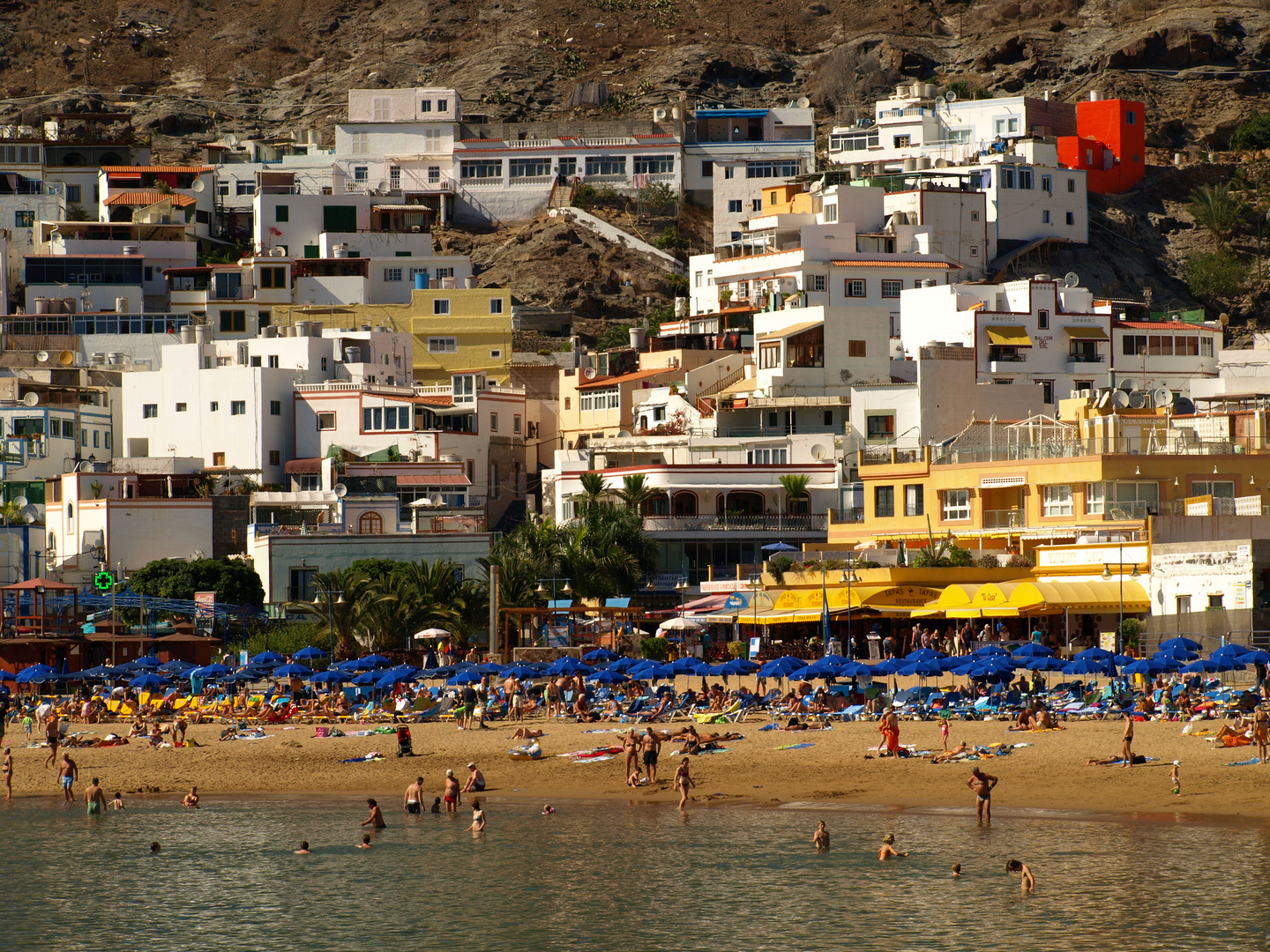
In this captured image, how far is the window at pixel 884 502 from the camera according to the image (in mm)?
64625

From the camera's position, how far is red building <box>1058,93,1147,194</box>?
103 meters

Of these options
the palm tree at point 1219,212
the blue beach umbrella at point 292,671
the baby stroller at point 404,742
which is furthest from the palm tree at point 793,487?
the palm tree at point 1219,212

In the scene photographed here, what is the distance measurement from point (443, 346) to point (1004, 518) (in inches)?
1472

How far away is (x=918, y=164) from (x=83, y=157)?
45.2 m

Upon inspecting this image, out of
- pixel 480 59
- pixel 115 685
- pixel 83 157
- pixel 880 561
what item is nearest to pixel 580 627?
pixel 880 561

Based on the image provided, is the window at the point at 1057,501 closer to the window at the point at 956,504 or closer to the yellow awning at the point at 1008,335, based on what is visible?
the window at the point at 956,504

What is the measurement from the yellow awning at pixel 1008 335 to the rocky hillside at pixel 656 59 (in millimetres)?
20300

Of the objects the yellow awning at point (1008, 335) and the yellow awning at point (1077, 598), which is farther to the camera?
the yellow awning at point (1008, 335)

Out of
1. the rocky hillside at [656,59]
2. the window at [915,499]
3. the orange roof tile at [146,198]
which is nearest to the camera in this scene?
the window at [915,499]

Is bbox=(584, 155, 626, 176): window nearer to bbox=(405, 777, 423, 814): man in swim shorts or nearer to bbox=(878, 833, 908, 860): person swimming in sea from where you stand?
bbox=(405, 777, 423, 814): man in swim shorts

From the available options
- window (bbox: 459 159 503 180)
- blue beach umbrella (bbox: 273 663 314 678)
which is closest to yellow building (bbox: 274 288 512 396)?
window (bbox: 459 159 503 180)

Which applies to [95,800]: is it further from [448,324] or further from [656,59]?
[656,59]

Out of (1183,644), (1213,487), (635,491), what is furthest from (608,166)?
(1183,644)

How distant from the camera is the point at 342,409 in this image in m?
78.9
